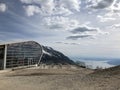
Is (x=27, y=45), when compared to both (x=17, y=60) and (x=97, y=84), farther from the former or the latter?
(x=97, y=84)

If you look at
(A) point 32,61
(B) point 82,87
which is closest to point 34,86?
(B) point 82,87

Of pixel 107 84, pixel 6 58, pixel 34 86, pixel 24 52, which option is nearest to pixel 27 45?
pixel 24 52

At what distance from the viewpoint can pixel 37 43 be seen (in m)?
72.9

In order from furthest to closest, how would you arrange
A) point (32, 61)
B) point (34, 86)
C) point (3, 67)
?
point (32, 61)
point (3, 67)
point (34, 86)

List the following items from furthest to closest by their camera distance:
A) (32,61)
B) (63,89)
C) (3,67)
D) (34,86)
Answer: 1. (32,61)
2. (3,67)
3. (34,86)
4. (63,89)

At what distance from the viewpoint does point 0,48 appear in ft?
197

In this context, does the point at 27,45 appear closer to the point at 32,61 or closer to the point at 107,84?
the point at 32,61

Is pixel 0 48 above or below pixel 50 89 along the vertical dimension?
above

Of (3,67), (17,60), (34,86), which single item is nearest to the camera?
(34,86)

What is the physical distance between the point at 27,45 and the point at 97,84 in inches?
1739

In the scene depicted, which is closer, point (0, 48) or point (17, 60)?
point (0, 48)

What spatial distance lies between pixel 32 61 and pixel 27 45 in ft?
18.0

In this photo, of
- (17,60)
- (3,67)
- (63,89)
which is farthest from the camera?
(17,60)

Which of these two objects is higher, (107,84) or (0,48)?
(0,48)
